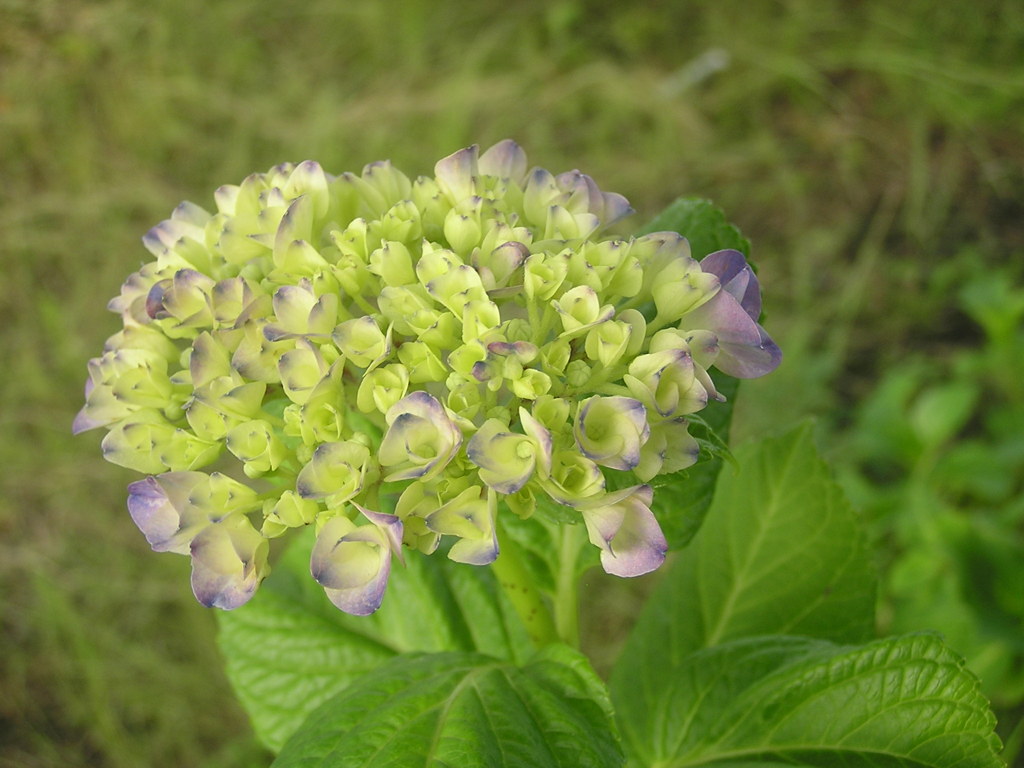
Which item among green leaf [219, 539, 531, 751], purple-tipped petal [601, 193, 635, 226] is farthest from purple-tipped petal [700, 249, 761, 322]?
green leaf [219, 539, 531, 751]

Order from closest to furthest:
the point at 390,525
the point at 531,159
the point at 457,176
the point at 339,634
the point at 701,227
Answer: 1. the point at 390,525
2. the point at 457,176
3. the point at 701,227
4. the point at 339,634
5. the point at 531,159

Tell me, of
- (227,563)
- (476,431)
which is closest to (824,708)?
(476,431)

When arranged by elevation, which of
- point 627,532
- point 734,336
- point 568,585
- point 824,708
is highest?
point 734,336

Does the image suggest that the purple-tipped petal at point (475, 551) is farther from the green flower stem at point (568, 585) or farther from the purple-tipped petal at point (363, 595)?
the green flower stem at point (568, 585)

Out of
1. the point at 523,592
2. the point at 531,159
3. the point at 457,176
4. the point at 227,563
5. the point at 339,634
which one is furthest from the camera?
the point at 531,159

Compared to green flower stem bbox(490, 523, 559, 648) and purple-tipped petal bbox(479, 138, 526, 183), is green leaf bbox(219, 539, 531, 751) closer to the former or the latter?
green flower stem bbox(490, 523, 559, 648)

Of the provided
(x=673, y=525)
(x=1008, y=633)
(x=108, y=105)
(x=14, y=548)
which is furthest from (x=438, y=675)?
(x=108, y=105)

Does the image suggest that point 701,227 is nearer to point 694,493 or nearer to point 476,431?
point 694,493

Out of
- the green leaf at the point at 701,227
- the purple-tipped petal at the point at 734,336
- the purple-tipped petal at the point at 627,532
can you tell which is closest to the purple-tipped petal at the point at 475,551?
the purple-tipped petal at the point at 627,532

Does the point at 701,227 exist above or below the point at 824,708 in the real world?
above
